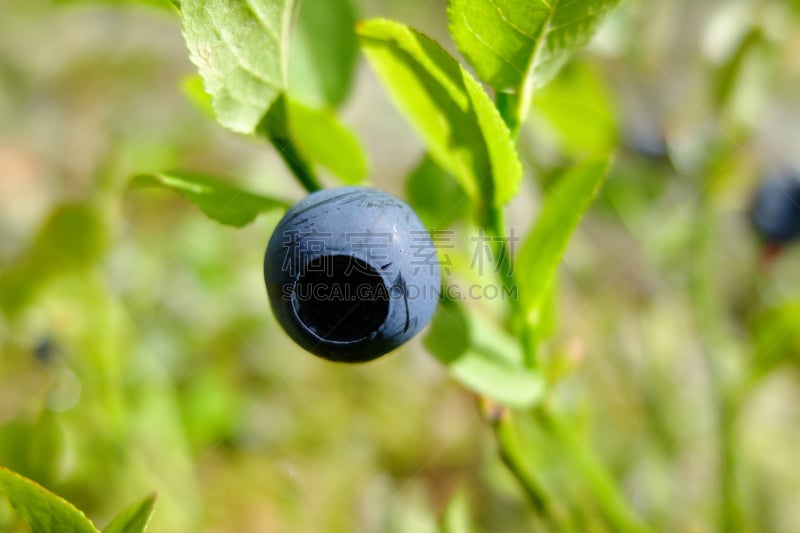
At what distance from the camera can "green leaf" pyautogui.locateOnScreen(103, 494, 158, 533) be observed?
572 millimetres

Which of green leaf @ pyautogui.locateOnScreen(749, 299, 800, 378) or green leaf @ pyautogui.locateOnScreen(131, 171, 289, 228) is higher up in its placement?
green leaf @ pyautogui.locateOnScreen(131, 171, 289, 228)

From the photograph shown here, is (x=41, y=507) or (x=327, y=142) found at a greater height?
(x=327, y=142)

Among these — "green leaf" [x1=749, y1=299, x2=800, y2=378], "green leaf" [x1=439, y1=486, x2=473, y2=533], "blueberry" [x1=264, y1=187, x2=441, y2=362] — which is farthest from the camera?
"green leaf" [x1=749, y1=299, x2=800, y2=378]

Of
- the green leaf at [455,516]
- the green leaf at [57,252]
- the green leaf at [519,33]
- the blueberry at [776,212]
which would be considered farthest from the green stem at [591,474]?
the blueberry at [776,212]

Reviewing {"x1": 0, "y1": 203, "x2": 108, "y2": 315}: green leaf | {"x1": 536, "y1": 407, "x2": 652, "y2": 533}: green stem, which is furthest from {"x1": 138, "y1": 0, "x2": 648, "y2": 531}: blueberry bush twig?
{"x1": 0, "y1": 203, "x2": 108, "y2": 315}: green leaf

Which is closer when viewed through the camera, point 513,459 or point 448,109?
point 448,109

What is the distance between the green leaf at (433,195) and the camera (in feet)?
2.72

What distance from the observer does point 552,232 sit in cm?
66

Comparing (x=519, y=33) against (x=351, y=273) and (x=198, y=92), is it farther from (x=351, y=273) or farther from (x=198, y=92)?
(x=198, y=92)

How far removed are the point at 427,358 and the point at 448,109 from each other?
1.59 m

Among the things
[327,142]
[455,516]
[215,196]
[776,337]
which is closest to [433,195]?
[327,142]

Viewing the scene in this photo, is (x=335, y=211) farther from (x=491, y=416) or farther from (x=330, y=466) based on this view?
(x=330, y=466)

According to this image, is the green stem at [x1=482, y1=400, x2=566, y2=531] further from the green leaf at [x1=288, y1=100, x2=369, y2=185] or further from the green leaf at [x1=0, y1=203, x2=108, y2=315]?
the green leaf at [x1=0, y1=203, x2=108, y2=315]

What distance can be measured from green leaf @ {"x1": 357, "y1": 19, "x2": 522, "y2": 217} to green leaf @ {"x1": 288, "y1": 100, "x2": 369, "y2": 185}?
62 millimetres
